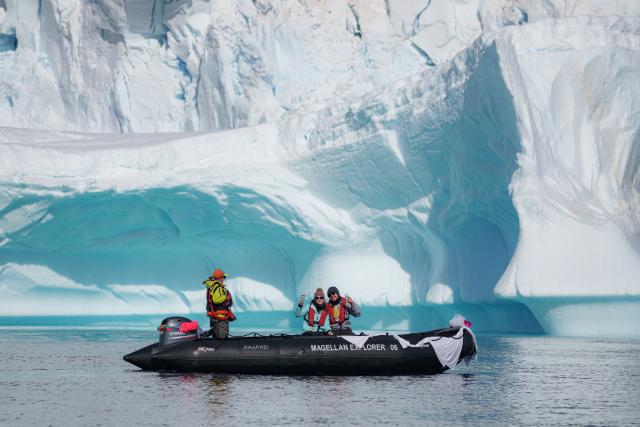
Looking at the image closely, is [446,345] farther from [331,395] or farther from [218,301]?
[218,301]

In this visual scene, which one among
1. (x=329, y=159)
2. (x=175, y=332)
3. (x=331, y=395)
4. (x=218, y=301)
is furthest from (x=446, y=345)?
(x=329, y=159)

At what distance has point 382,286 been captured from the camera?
22.8m

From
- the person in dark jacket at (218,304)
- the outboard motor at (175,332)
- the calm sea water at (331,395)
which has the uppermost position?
the person in dark jacket at (218,304)

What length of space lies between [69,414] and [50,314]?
17.2m

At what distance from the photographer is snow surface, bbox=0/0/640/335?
19.0m

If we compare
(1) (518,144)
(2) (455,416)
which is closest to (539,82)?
(1) (518,144)

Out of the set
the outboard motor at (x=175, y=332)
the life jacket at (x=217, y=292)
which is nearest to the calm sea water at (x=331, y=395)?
the outboard motor at (x=175, y=332)

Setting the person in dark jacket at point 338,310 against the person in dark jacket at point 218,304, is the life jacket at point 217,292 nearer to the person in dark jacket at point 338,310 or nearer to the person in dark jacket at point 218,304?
the person in dark jacket at point 218,304

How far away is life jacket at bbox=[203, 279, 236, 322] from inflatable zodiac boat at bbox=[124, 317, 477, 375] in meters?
0.42

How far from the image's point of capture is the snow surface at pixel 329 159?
19.0 m

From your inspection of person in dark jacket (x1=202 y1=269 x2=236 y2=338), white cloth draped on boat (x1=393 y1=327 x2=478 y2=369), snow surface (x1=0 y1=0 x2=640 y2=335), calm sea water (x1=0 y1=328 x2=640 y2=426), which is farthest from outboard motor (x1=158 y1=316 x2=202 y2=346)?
snow surface (x1=0 y1=0 x2=640 y2=335)

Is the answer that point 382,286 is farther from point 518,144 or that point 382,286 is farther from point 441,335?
point 441,335

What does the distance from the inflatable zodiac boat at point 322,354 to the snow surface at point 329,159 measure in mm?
5924

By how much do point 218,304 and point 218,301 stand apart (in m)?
0.09
